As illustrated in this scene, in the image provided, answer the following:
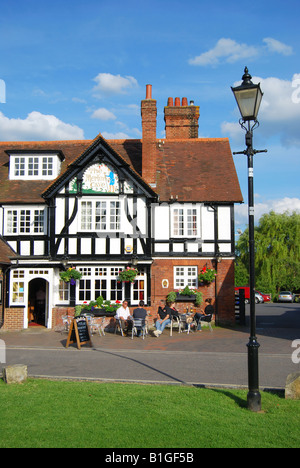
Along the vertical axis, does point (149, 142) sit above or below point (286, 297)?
above

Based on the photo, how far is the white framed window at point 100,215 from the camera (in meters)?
20.5

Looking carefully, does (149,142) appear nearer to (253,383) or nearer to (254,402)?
(253,383)

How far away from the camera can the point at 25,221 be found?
2080 cm

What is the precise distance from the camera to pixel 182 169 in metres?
22.7

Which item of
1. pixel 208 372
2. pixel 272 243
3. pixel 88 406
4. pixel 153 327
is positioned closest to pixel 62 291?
pixel 153 327

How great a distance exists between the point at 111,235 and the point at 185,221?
366 centimetres

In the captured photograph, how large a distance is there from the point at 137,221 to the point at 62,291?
15.9 ft

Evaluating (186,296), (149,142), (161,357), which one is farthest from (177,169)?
(161,357)

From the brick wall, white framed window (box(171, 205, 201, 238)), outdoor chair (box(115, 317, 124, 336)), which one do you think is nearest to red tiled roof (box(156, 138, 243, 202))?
white framed window (box(171, 205, 201, 238))

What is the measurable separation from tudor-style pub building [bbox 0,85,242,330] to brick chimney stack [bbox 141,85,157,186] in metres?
0.05

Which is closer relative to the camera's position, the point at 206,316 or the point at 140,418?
the point at 140,418

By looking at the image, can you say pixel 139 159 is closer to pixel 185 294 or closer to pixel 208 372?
pixel 185 294

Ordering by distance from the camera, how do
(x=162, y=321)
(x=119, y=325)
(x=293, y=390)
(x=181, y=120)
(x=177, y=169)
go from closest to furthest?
1. (x=293, y=390)
2. (x=162, y=321)
3. (x=119, y=325)
4. (x=177, y=169)
5. (x=181, y=120)

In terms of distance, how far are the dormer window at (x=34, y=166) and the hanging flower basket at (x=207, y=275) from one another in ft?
29.4
